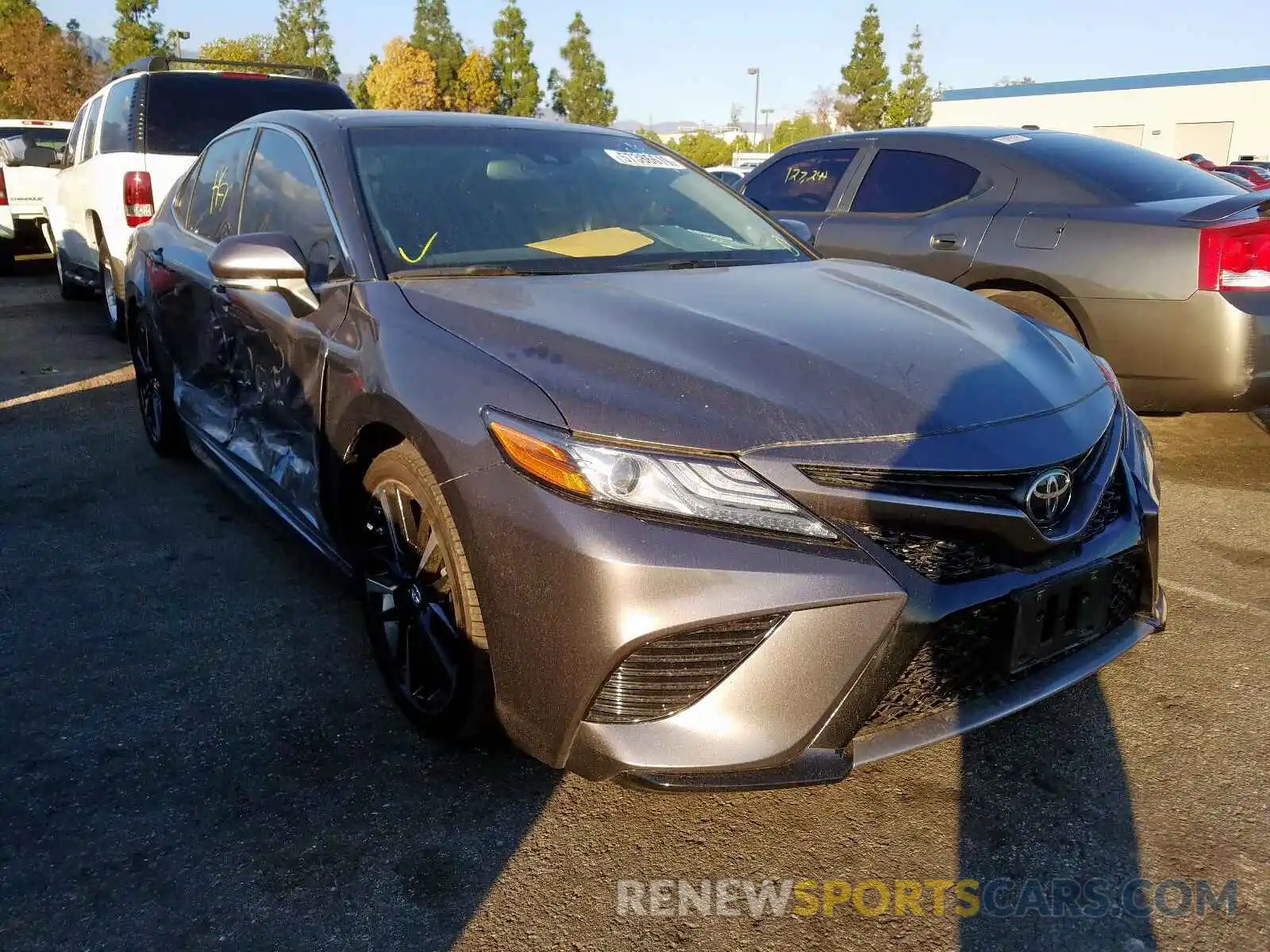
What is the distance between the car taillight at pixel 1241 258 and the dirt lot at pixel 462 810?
144cm

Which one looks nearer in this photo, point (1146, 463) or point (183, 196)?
point (1146, 463)

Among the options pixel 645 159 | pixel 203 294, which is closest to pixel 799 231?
pixel 645 159

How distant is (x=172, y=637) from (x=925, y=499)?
234 cm

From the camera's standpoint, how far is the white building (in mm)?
45094

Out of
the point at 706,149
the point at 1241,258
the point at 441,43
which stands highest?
the point at 441,43

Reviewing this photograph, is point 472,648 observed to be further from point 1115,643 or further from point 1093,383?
point 1093,383

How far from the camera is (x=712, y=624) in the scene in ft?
5.90

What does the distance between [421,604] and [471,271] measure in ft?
2.96

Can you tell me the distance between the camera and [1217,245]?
405 centimetres

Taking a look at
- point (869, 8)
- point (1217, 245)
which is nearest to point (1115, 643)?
point (1217, 245)

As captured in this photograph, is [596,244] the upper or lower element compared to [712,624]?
upper

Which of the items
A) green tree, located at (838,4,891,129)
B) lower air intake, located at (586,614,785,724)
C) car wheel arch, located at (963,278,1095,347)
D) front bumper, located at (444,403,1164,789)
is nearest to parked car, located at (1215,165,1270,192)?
car wheel arch, located at (963,278,1095,347)

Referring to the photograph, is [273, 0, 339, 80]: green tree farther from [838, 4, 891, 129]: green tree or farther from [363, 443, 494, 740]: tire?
[363, 443, 494, 740]: tire

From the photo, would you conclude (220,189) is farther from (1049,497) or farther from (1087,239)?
(1087,239)
